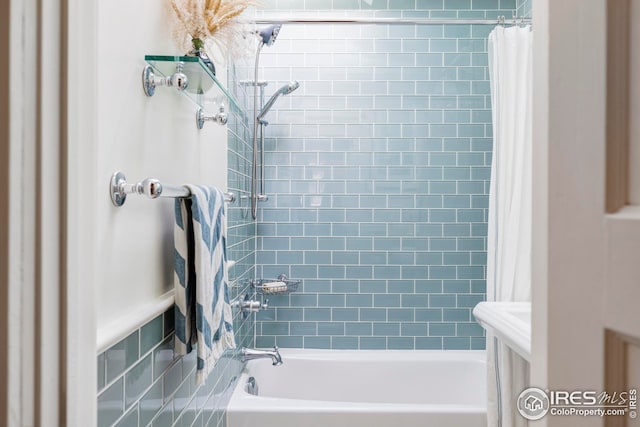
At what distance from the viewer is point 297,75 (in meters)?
2.59

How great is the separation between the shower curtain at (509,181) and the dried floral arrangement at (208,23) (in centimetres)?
117

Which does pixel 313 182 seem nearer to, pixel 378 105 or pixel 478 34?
pixel 378 105

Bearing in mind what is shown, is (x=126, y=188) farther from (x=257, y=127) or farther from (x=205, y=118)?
(x=257, y=127)

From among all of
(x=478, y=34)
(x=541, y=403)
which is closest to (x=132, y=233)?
(x=541, y=403)

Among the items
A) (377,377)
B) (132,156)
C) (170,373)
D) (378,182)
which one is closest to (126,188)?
(132,156)

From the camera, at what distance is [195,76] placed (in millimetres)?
1044

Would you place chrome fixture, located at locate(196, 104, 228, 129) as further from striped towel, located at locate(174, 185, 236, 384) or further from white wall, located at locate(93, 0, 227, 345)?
striped towel, located at locate(174, 185, 236, 384)

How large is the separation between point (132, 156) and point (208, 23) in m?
0.44

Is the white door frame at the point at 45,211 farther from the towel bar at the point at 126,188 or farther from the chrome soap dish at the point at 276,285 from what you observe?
the chrome soap dish at the point at 276,285

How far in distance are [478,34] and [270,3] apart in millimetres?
1225

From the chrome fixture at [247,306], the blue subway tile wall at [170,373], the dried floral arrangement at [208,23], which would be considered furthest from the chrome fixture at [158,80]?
the chrome fixture at [247,306]

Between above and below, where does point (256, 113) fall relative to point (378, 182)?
above

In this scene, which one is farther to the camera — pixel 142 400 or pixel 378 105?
pixel 378 105

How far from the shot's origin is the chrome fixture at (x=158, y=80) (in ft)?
3.04
